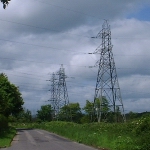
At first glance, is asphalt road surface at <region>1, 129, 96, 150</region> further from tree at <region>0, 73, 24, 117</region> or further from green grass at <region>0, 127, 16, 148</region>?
tree at <region>0, 73, 24, 117</region>

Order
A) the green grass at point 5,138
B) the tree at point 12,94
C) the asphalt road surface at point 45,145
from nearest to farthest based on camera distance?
1. the asphalt road surface at point 45,145
2. the green grass at point 5,138
3. the tree at point 12,94

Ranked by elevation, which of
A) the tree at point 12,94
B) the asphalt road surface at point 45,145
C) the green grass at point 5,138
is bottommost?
the asphalt road surface at point 45,145

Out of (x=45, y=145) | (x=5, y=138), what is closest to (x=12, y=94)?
(x=5, y=138)

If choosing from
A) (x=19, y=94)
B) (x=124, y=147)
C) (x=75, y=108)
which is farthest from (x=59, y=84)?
(x=124, y=147)

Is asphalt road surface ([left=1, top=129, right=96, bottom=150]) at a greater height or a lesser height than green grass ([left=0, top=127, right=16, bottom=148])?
lesser

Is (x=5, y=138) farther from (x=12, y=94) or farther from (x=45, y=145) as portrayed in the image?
(x=12, y=94)

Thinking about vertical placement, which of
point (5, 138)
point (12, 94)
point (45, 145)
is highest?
point (12, 94)

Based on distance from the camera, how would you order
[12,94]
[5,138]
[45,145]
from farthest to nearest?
[12,94] → [5,138] → [45,145]

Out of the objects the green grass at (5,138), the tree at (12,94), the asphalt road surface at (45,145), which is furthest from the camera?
the tree at (12,94)

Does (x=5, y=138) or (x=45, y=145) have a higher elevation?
(x=5, y=138)

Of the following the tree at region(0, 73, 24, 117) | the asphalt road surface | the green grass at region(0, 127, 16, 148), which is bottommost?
the asphalt road surface

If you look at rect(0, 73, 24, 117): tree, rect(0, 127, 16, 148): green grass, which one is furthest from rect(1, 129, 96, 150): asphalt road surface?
rect(0, 73, 24, 117): tree

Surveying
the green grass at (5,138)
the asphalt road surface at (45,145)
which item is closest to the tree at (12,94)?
the green grass at (5,138)

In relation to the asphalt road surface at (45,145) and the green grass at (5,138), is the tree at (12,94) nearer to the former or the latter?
the green grass at (5,138)
